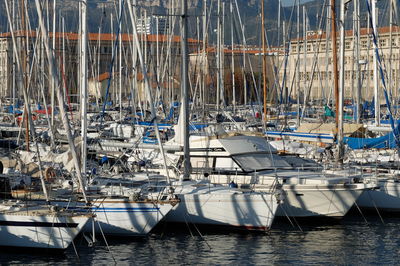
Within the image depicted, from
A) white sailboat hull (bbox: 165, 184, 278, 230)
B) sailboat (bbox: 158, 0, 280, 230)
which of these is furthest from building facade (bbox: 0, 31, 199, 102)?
white sailboat hull (bbox: 165, 184, 278, 230)

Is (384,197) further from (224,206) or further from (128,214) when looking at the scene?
(128,214)

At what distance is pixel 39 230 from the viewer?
24219 millimetres

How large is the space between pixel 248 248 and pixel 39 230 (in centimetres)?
614

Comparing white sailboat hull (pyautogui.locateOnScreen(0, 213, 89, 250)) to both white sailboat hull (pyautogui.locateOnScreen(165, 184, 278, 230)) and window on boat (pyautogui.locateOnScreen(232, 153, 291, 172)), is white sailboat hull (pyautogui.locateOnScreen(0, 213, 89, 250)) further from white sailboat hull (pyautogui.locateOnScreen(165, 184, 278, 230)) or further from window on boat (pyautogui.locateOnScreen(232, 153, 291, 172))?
window on boat (pyautogui.locateOnScreen(232, 153, 291, 172))

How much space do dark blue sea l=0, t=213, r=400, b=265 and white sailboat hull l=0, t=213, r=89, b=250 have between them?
1.17 ft

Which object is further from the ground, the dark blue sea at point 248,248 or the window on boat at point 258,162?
the window on boat at point 258,162

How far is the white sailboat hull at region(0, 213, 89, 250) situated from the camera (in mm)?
23938

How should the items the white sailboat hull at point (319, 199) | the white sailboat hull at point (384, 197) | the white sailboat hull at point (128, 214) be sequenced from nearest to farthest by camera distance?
1. the white sailboat hull at point (128, 214)
2. the white sailboat hull at point (319, 199)
3. the white sailboat hull at point (384, 197)

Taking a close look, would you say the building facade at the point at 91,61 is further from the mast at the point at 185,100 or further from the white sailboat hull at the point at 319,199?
the white sailboat hull at the point at 319,199

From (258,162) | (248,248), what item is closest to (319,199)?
(258,162)

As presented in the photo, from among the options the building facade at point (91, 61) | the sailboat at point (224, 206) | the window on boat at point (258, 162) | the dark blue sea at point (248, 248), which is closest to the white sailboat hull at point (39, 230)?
the dark blue sea at point (248, 248)

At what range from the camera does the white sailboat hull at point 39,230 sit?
2394 centimetres

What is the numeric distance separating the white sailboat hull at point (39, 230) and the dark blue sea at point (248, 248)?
36cm

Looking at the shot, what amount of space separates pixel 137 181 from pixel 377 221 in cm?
866
